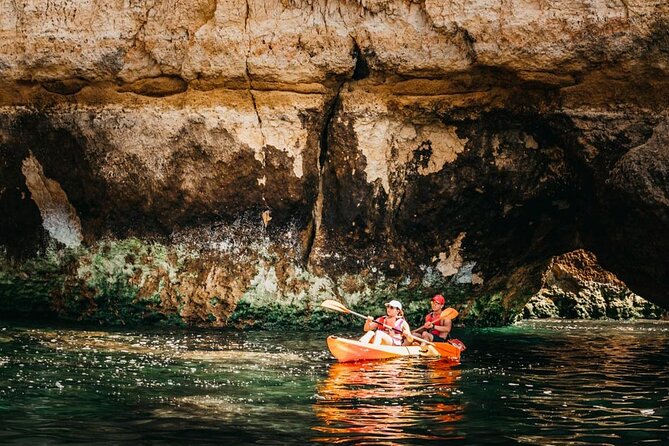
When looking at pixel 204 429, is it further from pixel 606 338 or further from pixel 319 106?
pixel 606 338

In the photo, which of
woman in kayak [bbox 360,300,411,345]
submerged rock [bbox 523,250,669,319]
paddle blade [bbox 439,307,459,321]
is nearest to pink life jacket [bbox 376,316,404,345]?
woman in kayak [bbox 360,300,411,345]

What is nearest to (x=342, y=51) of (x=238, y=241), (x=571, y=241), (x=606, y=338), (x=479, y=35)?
(x=479, y=35)

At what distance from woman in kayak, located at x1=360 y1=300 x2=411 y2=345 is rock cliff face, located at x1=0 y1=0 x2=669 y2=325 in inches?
135

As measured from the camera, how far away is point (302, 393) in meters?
9.71

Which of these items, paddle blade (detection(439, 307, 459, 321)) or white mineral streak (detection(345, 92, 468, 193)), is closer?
paddle blade (detection(439, 307, 459, 321))

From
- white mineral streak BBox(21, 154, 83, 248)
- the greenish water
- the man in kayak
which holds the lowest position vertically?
the greenish water

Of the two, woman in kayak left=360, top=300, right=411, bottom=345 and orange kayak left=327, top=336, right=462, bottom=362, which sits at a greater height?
woman in kayak left=360, top=300, right=411, bottom=345

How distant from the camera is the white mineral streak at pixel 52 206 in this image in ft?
59.8

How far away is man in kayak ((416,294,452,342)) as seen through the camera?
1524 centimetres

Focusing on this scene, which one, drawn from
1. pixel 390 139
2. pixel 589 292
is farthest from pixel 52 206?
pixel 589 292

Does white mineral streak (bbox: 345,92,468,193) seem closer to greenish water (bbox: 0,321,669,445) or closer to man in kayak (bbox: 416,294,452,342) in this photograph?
man in kayak (bbox: 416,294,452,342)

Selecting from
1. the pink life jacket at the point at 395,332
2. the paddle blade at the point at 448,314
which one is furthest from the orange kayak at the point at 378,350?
the paddle blade at the point at 448,314

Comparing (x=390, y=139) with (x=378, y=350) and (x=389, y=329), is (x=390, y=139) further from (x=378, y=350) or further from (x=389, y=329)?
(x=378, y=350)

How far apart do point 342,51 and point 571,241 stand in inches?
227
